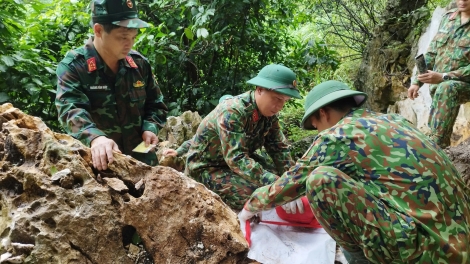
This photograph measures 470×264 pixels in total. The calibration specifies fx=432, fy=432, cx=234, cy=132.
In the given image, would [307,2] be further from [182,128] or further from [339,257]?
[339,257]

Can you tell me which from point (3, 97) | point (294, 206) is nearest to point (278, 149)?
point (294, 206)

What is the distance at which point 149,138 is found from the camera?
308cm

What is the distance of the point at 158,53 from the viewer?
533cm

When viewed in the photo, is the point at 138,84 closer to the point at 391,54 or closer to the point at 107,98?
the point at 107,98

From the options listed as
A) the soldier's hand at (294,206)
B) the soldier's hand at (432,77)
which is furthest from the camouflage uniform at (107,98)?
the soldier's hand at (432,77)

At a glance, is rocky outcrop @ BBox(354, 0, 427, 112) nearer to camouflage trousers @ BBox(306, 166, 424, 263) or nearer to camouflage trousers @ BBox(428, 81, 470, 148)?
camouflage trousers @ BBox(428, 81, 470, 148)

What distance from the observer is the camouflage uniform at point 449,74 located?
14.1ft

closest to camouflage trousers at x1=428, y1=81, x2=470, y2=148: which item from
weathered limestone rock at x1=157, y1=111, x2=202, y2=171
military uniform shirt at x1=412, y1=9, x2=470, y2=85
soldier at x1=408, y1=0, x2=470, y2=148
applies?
soldier at x1=408, y1=0, x2=470, y2=148

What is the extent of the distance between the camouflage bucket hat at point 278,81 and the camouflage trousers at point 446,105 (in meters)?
2.01

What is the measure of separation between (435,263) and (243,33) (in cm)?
412

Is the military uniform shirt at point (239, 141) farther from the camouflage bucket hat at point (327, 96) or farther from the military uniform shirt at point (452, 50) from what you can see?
the military uniform shirt at point (452, 50)

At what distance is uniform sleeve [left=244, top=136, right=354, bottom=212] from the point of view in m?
2.20

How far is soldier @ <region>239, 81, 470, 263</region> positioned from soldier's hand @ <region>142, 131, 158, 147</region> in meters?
1.23

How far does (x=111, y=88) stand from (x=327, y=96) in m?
1.61
